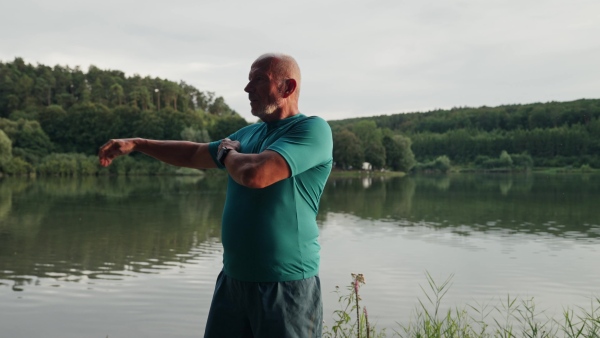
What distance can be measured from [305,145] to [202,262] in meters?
11.8

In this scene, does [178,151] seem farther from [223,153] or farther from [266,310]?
[266,310]

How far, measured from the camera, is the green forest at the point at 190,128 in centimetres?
7525

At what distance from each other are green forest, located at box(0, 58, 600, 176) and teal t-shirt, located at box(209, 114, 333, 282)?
223 ft

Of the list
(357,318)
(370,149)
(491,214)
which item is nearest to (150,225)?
(491,214)

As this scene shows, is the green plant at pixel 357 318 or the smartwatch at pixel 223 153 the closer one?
the smartwatch at pixel 223 153

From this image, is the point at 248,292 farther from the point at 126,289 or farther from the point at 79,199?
the point at 79,199

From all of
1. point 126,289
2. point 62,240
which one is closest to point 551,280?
point 126,289

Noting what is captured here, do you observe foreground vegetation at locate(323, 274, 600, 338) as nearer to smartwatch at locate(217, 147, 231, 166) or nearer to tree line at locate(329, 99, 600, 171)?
smartwatch at locate(217, 147, 231, 166)

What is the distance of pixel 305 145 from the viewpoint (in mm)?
2270

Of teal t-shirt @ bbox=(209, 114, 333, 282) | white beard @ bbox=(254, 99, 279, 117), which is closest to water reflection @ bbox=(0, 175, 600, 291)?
teal t-shirt @ bbox=(209, 114, 333, 282)

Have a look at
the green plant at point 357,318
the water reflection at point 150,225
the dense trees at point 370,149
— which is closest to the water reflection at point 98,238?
the water reflection at point 150,225

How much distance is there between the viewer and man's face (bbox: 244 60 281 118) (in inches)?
95.9

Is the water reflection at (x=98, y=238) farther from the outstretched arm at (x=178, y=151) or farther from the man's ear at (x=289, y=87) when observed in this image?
the man's ear at (x=289, y=87)

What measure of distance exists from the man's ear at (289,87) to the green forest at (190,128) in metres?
68.0
